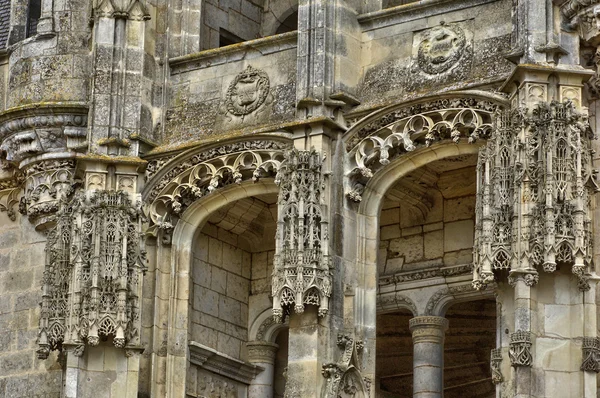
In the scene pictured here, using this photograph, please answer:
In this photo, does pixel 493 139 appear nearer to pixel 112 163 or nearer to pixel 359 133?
pixel 359 133

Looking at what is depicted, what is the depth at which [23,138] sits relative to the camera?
30.6 meters

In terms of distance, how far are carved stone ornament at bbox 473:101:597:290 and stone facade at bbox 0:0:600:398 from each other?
0.08ft

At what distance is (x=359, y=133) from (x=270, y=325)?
333cm

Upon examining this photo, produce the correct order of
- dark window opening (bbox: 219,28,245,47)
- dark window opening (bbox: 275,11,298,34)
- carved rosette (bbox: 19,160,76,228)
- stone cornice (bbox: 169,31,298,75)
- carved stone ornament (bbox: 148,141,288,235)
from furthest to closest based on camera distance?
dark window opening (bbox: 275,11,298,34), dark window opening (bbox: 219,28,245,47), carved rosette (bbox: 19,160,76,228), stone cornice (bbox: 169,31,298,75), carved stone ornament (bbox: 148,141,288,235)

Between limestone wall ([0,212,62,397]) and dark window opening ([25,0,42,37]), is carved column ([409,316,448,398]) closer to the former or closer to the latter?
limestone wall ([0,212,62,397])

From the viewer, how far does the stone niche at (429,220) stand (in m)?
29.7

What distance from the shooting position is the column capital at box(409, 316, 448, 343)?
2958 centimetres

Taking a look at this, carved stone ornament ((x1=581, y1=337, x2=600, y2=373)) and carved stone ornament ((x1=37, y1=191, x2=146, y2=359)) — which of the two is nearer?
carved stone ornament ((x1=581, y1=337, x2=600, y2=373))

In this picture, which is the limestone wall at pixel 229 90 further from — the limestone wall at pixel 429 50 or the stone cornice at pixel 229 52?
the limestone wall at pixel 429 50

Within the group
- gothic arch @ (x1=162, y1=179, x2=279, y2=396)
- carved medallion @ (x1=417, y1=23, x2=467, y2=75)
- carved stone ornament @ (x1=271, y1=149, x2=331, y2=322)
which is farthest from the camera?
gothic arch @ (x1=162, y1=179, x2=279, y2=396)

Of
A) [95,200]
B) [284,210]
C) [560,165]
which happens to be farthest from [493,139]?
[95,200]

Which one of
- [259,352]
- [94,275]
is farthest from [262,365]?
[94,275]

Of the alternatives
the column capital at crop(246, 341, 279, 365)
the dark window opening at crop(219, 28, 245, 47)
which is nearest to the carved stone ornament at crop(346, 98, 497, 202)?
the column capital at crop(246, 341, 279, 365)

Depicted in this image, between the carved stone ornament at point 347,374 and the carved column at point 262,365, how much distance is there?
296cm
